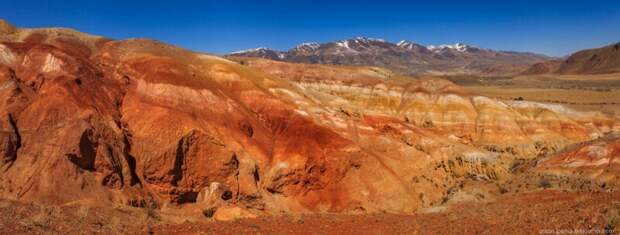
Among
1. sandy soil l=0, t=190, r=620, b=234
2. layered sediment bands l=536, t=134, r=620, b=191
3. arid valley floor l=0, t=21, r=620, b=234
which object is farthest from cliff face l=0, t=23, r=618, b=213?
sandy soil l=0, t=190, r=620, b=234

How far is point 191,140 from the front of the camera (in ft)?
93.9

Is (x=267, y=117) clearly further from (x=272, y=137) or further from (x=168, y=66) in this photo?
(x=168, y=66)

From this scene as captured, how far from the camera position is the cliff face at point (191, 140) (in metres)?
24.1

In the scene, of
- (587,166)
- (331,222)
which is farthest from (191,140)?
(587,166)

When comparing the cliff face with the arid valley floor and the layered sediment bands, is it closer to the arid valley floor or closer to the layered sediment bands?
the arid valley floor

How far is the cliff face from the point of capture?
24141mm

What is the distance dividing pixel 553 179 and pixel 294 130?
60.2 ft

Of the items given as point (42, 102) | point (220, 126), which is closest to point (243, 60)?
point (220, 126)

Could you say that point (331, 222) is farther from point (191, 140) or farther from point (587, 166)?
point (587, 166)

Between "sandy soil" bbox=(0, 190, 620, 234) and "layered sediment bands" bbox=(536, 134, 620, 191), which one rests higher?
"sandy soil" bbox=(0, 190, 620, 234)

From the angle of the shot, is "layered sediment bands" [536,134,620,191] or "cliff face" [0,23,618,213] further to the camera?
"layered sediment bands" [536,134,620,191]

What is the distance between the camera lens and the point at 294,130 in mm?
33188

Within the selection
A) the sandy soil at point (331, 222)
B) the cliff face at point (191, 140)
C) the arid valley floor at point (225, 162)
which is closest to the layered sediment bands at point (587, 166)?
the arid valley floor at point (225, 162)

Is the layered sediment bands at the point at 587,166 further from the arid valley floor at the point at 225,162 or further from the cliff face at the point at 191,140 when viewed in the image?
the cliff face at the point at 191,140
